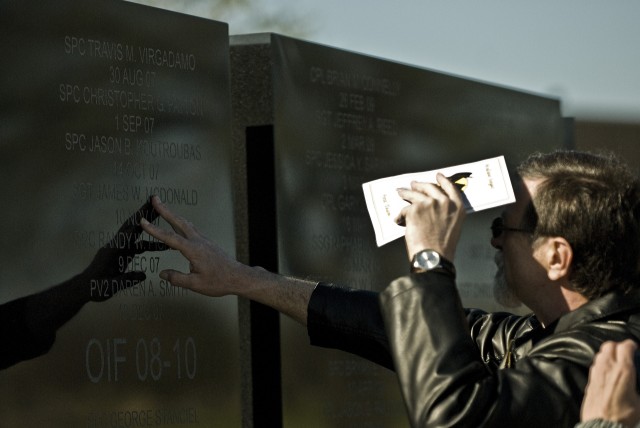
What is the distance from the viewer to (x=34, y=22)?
4934mm

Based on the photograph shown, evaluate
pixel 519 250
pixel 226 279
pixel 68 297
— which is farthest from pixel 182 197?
pixel 519 250

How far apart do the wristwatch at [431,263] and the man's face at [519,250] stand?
0.40 metres

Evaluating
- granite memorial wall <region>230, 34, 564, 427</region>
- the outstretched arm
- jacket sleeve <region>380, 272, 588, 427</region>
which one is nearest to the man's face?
jacket sleeve <region>380, 272, 588, 427</region>

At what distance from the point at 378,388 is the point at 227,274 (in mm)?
1971

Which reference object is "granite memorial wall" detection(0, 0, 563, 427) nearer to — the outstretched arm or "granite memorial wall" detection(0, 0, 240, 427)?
"granite memorial wall" detection(0, 0, 240, 427)

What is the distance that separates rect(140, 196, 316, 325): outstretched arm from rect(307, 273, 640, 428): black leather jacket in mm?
1011

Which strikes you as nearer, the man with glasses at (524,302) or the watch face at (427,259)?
the man with glasses at (524,302)

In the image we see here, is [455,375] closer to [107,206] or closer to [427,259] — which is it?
[427,259]

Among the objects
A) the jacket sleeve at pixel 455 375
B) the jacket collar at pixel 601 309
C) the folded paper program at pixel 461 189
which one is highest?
the folded paper program at pixel 461 189

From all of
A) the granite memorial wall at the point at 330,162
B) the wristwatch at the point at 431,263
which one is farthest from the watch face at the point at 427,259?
the granite memorial wall at the point at 330,162

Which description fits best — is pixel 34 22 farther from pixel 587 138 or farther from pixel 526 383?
pixel 587 138

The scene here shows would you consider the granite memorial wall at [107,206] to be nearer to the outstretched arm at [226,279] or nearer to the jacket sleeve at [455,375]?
the outstretched arm at [226,279]

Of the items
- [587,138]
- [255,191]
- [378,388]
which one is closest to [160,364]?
[255,191]

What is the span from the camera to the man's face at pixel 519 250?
4.28m
